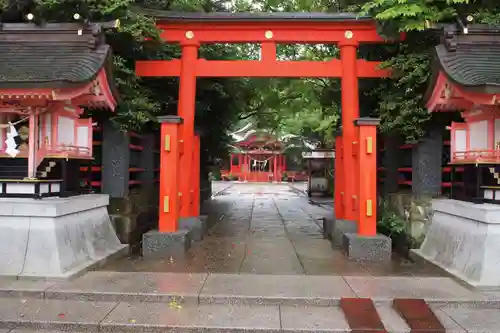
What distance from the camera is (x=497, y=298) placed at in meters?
6.28

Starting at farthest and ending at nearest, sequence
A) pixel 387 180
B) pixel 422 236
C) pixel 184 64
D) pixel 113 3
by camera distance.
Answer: pixel 387 180
pixel 184 64
pixel 422 236
pixel 113 3

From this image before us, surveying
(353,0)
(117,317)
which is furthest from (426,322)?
(353,0)

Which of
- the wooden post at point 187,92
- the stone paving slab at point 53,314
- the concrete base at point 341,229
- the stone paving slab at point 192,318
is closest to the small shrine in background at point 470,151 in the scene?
the concrete base at point 341,229

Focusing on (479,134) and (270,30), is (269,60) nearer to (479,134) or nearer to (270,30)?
(270,30)

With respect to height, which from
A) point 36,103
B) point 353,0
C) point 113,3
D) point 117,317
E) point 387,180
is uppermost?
point 353,0

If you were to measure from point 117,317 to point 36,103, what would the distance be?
4231 mm

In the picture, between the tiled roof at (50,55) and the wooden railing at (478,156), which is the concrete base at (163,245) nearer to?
the tiled roof at (50,55)

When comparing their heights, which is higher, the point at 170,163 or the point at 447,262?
the point at 170,163

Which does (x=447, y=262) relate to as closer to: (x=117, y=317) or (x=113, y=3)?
(x=117, y=317)

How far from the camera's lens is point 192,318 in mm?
5695

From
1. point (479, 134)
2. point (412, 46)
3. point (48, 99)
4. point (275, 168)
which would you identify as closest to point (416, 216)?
point (479, 134)

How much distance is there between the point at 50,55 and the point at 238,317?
616cm

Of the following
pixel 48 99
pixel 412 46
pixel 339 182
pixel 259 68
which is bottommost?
pixel 339 182

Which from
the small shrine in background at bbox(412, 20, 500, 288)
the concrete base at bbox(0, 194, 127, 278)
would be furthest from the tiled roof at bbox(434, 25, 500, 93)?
the concrete base at bbox(0, 194, 127, 278)
